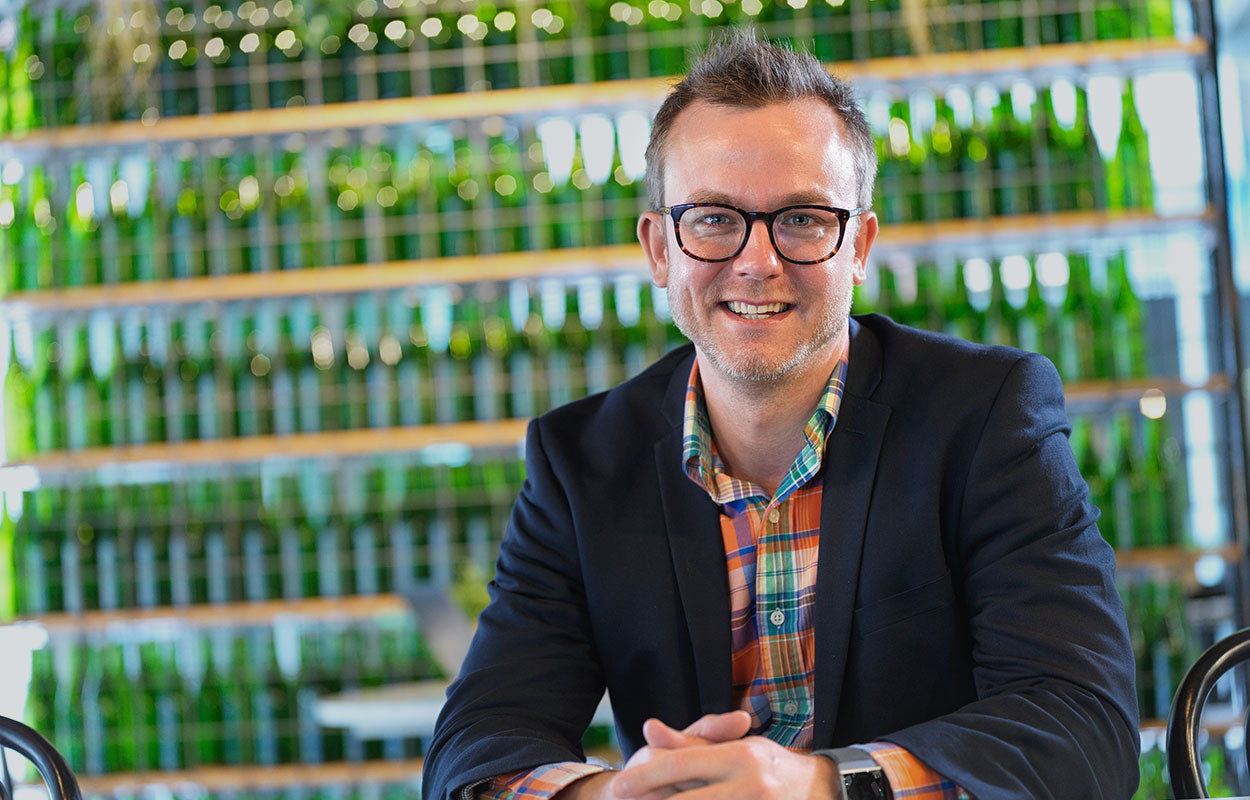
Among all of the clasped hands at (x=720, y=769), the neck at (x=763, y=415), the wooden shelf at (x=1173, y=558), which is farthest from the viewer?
the wooden shelf at (x=1173, y=558)

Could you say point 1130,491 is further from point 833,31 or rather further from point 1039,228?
point 833,31

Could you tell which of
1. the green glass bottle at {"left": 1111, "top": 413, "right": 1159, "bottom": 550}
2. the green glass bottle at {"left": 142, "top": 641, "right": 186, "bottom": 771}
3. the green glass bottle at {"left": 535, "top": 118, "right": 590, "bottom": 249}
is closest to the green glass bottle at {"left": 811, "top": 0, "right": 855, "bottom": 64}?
the green glass bottle at {"left": 535, "top": 118, "right": 590, "bottom": 249}

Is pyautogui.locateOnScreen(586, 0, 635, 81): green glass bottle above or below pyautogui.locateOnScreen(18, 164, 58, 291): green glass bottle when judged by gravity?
→ above

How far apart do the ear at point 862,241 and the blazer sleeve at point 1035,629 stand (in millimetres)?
185

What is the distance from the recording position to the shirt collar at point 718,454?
49.1 inches

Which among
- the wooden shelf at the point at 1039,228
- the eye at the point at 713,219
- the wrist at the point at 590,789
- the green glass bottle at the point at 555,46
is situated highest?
the green glass bottle at the point at 555,46

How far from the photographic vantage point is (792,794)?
0.94 meters

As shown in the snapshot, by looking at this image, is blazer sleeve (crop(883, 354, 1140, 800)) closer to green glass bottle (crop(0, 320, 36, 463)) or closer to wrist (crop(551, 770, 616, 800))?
wrist (crop(551, 770, 616, 800))

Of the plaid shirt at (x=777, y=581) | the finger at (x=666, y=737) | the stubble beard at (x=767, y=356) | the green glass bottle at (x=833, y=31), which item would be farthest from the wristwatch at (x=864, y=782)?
the green glass bottle at (x=833, y=31)

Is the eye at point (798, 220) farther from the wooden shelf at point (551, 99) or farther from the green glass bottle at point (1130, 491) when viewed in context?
the green glass bottle at point (1130, 491)

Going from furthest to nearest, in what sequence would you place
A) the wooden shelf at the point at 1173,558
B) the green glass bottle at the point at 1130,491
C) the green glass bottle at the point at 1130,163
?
1. the green glass bottle at the point at 1130,163
2. the green glass bottle at the point at 1130,491
3. the wooden shelf at the point at 1173,558

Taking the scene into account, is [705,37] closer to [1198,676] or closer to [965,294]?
[965,294]

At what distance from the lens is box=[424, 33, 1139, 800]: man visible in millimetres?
1097

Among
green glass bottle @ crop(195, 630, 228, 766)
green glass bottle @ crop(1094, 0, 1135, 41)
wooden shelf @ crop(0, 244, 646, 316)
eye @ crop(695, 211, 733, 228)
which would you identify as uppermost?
green glass bottle @ crop(1094, 0, 1135, 41)
